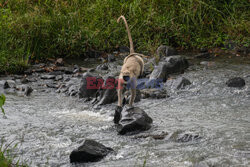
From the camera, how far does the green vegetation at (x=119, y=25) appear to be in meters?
8.75

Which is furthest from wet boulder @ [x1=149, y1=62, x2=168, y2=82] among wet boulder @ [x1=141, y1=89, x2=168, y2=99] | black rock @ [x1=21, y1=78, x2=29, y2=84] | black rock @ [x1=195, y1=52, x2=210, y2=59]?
black rock @ [x1=21, y1=78, x2=29, y2=84]

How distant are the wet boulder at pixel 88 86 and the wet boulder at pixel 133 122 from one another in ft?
5.69

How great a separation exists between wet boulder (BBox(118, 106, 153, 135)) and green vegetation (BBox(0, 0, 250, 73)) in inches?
159

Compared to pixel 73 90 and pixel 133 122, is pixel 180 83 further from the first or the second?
pixel 133 122

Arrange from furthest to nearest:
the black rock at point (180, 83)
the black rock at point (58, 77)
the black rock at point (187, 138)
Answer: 1. the black rock at point (58, 77)
2. the black rock at point (180, 83)
3. the black rock at point (187, 138)

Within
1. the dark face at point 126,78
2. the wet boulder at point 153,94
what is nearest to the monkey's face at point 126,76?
the dark face at point 126,78

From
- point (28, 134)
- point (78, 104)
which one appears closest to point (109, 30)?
point (78, 104)

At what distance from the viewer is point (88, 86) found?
620 centimetres

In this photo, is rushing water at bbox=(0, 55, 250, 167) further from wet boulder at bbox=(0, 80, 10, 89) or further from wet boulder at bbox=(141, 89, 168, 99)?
wet boulder at bbox=(0, 80, 10, 89)

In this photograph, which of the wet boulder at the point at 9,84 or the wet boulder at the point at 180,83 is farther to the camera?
the wet boulder at the point at 9,84

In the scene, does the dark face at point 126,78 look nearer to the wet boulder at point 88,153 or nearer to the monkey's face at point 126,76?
the monkey's face at point 126,76

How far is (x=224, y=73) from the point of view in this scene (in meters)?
6.99

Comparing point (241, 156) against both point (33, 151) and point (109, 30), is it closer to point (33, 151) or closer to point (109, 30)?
point (33, 151)

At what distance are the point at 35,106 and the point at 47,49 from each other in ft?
10.7
